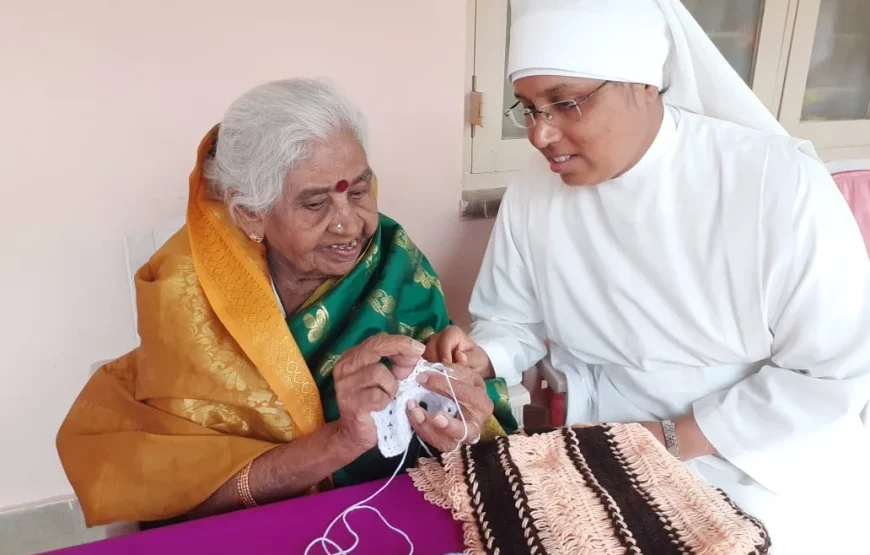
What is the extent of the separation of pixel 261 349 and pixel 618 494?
738mm

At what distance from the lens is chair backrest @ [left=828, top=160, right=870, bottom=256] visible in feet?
6.23

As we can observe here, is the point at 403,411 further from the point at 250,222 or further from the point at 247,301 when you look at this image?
the point at 250,222

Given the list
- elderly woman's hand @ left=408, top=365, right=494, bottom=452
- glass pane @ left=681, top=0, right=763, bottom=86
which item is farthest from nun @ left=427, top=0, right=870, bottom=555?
glass pane @ left=681, top=0, right=763, bottom=86

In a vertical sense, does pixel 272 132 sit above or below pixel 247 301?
above

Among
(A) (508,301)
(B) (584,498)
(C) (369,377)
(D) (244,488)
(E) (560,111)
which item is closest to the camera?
(B) (584,498)

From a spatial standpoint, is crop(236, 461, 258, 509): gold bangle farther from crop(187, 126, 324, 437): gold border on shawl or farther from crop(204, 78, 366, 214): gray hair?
crop(204, 78, 366, 214): gray hair

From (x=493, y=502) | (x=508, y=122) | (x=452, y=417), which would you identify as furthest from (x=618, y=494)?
(x=508, y=122)

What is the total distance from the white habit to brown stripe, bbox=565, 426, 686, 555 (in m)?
0.45

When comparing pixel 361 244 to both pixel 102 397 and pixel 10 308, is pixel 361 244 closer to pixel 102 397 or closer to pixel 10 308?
pixel 102 397

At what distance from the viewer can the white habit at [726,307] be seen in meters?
1.30

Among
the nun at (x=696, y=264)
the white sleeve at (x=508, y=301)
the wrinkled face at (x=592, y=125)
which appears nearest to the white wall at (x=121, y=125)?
the white sleeve at (x=508, y=301)

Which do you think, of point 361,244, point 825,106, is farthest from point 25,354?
point 825,106

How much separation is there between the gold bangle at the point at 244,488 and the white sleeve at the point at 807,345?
3.23 ft

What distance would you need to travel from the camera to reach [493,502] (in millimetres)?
997
